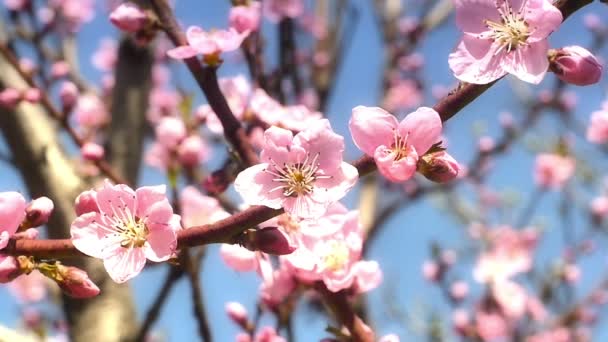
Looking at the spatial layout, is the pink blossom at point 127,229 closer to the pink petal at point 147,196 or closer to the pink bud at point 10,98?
the pink petal at point 147,196

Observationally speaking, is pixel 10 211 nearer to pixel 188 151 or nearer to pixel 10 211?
pixel 10 211

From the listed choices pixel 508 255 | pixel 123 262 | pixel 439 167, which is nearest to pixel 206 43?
pixel 123 262

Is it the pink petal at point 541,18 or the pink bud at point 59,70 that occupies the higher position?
the pink petal at point 541,18

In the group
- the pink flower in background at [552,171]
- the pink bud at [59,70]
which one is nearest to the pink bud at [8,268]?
the pink bud at [59,70]

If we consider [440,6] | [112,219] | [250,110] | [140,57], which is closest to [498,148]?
[440,6]

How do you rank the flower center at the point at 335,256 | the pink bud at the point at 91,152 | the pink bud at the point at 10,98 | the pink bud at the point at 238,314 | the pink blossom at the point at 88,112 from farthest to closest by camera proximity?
the pink blossom at the point at 88,112 < the pink bud at the point at 10,98 < the pink bud at the point at 91,152 < the pink bud at the point at 238,314 < the flower center at the point at 335,256

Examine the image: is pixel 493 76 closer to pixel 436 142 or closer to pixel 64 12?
pixel 436 142
